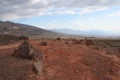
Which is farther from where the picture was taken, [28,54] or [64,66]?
[64,66]

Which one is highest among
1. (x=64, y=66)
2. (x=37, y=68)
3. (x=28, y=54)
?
(x=28, y=54)

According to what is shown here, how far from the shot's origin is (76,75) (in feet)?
61.5

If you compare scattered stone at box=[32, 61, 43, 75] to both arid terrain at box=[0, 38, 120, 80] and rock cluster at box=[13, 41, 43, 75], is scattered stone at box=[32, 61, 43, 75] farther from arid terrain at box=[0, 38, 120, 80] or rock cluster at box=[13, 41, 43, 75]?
rock cluster at box=[13, 41, 43, 75]

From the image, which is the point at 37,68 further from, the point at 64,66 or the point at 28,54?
the point at 64,66

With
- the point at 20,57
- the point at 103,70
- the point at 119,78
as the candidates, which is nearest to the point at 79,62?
the point at 103,70

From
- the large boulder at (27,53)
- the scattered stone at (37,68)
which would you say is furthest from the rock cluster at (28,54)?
the scattered stone at (37,68)

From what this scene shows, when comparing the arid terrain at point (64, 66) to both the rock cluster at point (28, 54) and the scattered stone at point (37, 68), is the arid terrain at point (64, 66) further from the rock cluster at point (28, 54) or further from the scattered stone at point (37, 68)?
the rock cluster at point (28, 54)

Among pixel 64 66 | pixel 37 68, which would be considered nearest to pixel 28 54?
pixel 37 68

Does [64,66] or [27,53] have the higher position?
[27,53]

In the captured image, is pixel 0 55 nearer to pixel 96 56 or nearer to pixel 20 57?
pixel 20 57

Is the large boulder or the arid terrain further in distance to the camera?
the large boulder

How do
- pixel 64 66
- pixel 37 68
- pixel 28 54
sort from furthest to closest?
pixel 64 66
pixel 28 54
pixel 37 68

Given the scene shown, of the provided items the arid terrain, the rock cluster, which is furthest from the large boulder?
the arid terrain

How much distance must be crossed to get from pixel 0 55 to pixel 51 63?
4141 mm
